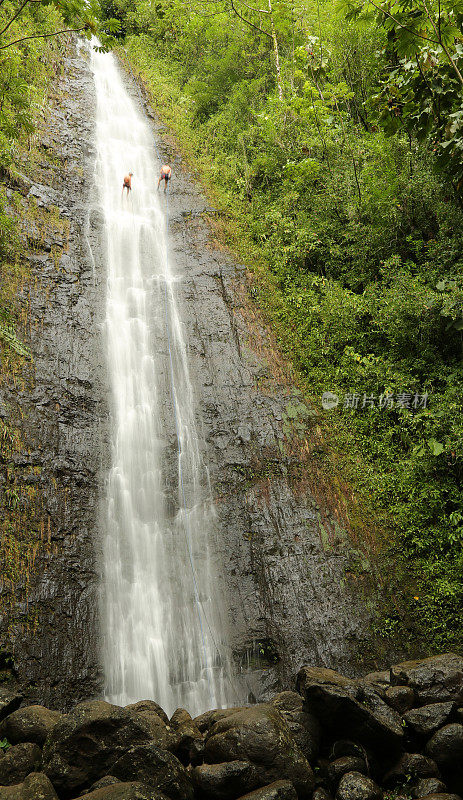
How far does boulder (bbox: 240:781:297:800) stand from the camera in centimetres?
414

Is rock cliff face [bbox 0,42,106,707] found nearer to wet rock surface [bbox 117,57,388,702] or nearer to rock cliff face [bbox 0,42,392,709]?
rock cliff face [bbox 0,42,392,709]

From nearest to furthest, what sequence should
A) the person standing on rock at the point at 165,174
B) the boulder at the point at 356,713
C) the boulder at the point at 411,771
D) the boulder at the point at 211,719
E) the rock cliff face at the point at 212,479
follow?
the boulder at the point at 411,771, the boulder at the point at 356,713, the boulder at the point at 211,719, the rock cliff face at the point at 212,479, the person standing on rock at the point at 165,174

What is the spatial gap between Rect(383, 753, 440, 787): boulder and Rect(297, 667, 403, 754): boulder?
0.51 ft

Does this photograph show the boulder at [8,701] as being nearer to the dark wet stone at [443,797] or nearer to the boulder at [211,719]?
the boulder at [211,719]

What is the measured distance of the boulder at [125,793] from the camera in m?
3.74

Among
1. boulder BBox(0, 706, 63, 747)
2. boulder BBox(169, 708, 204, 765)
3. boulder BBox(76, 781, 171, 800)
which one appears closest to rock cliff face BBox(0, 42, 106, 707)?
boulder BBox(0, 706, 63, 747)

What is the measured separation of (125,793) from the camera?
3760 millimetres

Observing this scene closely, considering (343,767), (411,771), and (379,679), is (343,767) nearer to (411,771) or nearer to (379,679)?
(411,771)

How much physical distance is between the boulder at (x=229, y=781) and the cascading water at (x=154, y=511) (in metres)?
2.53

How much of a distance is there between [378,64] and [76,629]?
1381cm

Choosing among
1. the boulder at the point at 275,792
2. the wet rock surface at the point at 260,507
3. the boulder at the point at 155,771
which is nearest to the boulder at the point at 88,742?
the boulder at the point at 155,771

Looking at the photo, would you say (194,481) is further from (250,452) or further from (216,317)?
(216,317)

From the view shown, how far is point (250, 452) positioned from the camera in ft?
30.2

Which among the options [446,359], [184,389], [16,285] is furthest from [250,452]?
[16,285]
